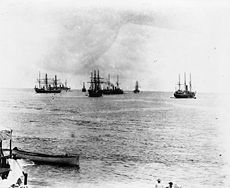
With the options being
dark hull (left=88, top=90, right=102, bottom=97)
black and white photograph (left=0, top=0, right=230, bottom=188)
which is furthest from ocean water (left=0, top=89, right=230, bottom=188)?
dark hull (left=88, top=90, right=102, bottom=97)

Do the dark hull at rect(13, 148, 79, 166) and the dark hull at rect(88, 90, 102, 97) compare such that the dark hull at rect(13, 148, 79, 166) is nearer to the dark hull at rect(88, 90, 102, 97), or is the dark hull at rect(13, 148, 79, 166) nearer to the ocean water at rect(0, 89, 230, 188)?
the ocean water at rect(0, 89, 230, 188)

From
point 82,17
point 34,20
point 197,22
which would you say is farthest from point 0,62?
point 197,22

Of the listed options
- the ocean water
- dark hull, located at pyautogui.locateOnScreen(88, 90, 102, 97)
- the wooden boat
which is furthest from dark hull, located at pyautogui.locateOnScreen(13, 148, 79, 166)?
dark hull, located at pyautogui.locateOnScreen(88, 90, 102, 97)

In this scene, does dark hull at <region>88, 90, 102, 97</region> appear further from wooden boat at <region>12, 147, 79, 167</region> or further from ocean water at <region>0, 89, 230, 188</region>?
wooden boat at <region>12, 147, 79, 167</region>

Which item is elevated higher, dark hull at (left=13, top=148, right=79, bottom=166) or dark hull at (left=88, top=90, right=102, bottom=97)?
dark hull at (left=88, top=90, right=102, bottom=97)

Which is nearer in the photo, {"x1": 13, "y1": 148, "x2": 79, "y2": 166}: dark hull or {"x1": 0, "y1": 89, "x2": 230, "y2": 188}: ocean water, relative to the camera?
{"x1": 0, "y1": 89, "x2": 230, "y2": 188}: ocean water

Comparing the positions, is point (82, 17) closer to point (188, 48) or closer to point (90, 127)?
point (90, 127)

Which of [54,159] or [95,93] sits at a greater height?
[95,93]

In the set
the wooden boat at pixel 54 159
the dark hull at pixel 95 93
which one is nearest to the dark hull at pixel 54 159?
the wooden boat at pixel 54 159

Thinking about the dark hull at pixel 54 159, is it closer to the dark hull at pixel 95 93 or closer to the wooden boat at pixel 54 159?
the wooden boat at pixel 54 159

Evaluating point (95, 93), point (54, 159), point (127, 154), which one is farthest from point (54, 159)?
point (95, 93)

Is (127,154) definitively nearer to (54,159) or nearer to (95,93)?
(54,159)
